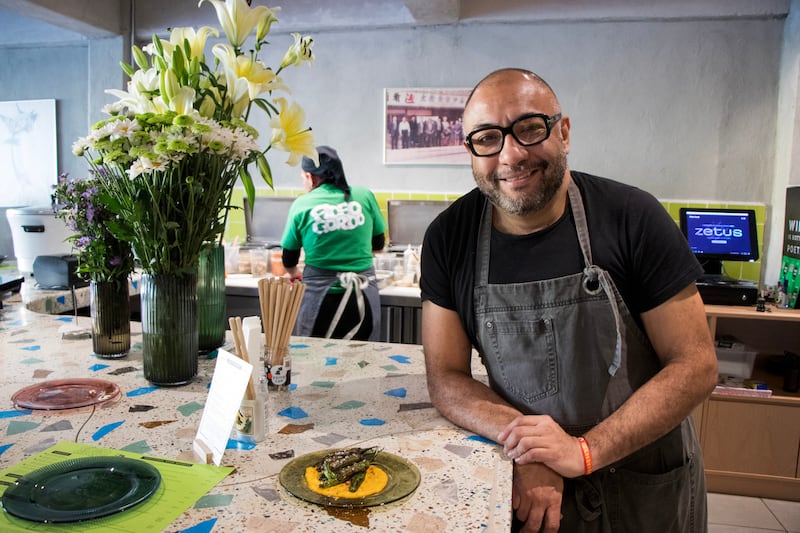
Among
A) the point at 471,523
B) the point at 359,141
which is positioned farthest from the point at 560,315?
the point at 359,141

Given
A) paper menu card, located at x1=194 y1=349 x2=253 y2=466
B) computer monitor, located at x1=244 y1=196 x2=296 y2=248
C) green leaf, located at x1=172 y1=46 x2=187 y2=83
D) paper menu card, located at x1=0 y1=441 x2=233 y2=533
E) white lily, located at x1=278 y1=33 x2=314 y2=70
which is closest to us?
paper menu card, located at x1=0 y1=441 x2=233 y2=533

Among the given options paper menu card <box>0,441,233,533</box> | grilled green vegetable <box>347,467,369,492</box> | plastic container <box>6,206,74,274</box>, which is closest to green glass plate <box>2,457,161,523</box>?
paper menu card <box>0,441,233,533</box>

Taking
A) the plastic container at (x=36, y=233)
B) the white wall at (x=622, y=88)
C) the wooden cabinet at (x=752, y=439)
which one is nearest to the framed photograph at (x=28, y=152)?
the plastic container at (x=36, y=233)

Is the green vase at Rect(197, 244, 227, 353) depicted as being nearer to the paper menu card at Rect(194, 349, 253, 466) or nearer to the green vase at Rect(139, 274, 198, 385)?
the green vase at Rect(139, 274, 198, 385)

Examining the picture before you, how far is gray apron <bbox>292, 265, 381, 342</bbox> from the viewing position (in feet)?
12.2

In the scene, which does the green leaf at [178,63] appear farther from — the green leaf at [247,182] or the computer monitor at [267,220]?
the computer monitor at [267,220]

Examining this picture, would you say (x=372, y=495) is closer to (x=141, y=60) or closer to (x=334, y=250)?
(x=141, y=60)

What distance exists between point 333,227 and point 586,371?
2.31 meters

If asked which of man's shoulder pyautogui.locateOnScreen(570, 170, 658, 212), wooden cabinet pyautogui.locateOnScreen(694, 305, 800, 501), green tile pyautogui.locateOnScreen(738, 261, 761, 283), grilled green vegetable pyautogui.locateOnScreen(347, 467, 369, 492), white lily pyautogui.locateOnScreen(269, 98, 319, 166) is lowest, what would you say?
wooden cabinet pyautogui.locateOnScreen(694, 305, 800, 501)

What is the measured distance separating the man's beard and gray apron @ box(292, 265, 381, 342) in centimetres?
215

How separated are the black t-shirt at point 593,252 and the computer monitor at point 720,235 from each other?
108 inches

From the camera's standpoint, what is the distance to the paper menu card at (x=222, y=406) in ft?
3.99

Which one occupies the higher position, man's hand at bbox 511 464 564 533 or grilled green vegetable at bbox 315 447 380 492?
grilled green vegetable at bbox 315 447 380 492

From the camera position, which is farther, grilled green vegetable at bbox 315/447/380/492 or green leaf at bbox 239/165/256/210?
green leaf at bbox 239/165/256/210
